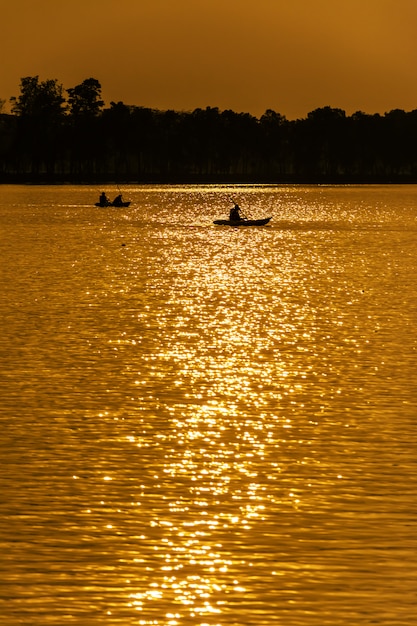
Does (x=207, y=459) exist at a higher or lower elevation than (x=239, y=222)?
higher

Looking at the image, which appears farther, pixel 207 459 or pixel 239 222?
pixel 239 222

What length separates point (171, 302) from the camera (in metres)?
45.0

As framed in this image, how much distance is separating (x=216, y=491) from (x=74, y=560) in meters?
3.47

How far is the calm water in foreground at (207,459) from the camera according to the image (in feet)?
44.2

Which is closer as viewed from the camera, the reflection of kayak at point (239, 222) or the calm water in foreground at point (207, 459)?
the calm water in foreground at point (207, 459)

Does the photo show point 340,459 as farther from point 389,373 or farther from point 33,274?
point 33,274

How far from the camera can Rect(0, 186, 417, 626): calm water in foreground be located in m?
13.5

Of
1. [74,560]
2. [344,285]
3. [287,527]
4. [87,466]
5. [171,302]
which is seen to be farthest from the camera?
[344,285]

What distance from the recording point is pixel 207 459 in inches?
777

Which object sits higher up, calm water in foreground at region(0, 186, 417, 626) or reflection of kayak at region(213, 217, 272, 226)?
calm water in foreground at region(0, 186, 417, 626)

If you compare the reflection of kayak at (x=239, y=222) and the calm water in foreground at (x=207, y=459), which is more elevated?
the calm water in foreground at (x=207, y=459)

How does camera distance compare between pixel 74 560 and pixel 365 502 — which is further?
pixel 365 502

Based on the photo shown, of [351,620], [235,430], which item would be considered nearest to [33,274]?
[235,430]

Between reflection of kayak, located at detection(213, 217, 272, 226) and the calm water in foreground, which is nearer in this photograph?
the calm water in foreground
